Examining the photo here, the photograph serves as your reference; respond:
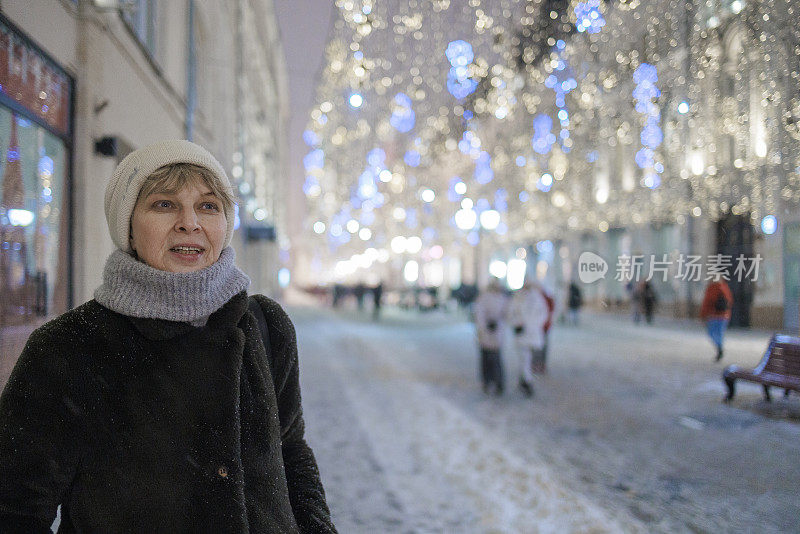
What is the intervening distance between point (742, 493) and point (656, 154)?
2390mm

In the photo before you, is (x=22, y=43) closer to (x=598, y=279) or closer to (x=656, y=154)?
(x=598, y=279)

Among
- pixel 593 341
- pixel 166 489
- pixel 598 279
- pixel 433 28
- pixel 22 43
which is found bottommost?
pixel 593 341

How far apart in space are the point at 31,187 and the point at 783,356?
4.89 meters

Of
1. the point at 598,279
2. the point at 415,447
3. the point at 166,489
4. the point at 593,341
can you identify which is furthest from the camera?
the point at 593,341

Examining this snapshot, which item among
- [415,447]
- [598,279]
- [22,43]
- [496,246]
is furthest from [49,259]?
[496,246]

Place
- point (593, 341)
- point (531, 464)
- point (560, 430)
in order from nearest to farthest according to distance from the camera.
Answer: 1. point (531, 464)
2. point (560, 430)
3. point (593, 341)

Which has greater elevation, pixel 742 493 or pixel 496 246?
pixel 496 246

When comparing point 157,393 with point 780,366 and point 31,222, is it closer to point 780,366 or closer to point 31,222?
point 31,222

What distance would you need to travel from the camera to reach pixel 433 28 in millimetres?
7047

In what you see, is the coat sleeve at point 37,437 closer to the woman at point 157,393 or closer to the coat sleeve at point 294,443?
the woman at point 157,393

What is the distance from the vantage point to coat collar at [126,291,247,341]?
140 cm

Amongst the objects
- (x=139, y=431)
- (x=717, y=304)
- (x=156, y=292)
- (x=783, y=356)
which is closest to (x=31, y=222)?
(x=156, y=292)

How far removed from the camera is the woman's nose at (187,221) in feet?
4.91

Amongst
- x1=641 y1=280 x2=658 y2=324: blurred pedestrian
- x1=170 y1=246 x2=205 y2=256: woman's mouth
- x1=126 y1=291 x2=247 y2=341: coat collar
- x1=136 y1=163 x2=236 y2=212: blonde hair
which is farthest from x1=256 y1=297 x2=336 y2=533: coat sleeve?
x1=641 y1=280 x2=658 y2=324: blurred pedestrian
